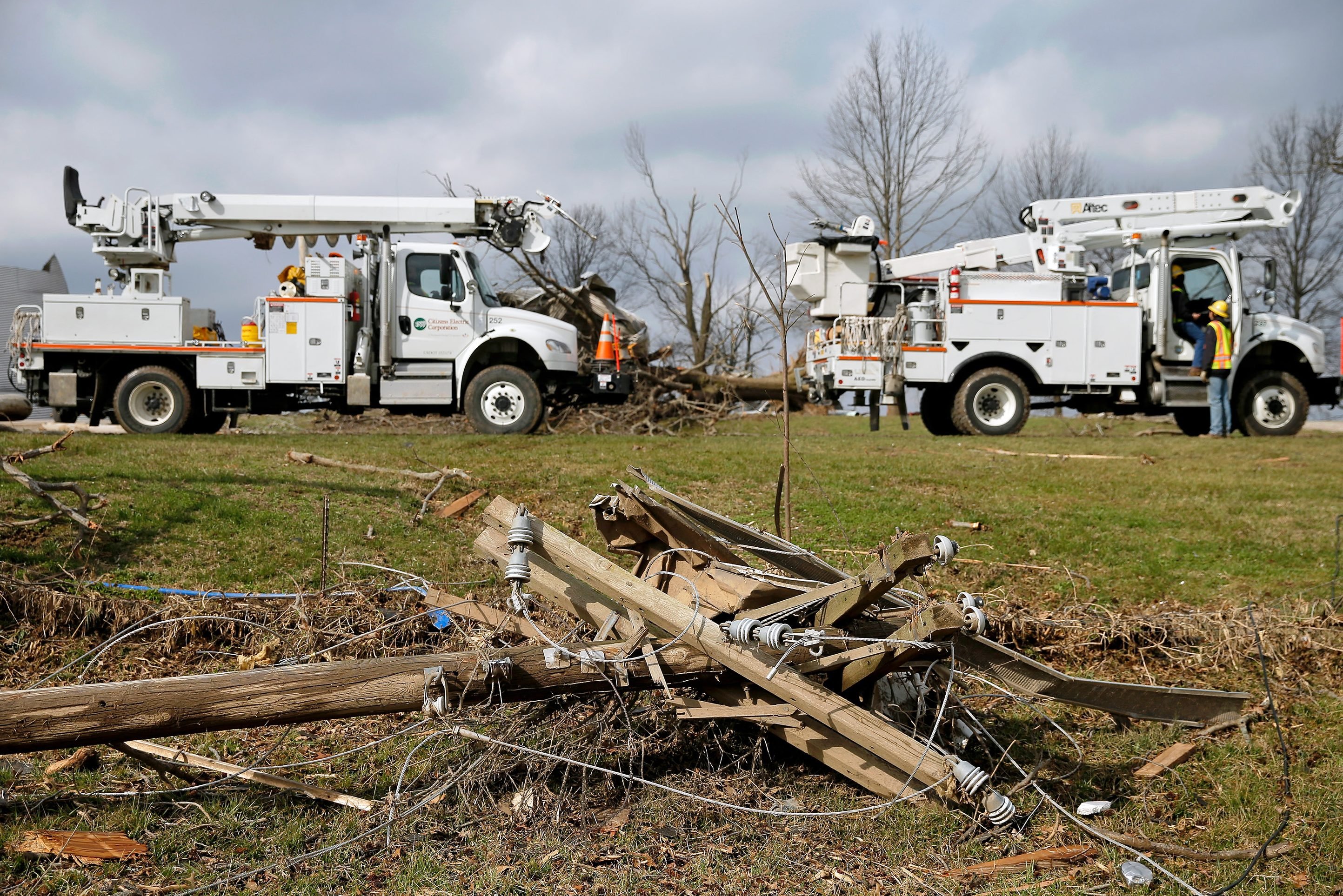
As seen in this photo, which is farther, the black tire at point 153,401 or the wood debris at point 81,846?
the black tire at point 153,401

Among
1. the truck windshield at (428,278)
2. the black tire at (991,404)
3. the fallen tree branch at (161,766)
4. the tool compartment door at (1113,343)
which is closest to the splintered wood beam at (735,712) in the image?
the fallen tree branch at (161,766)

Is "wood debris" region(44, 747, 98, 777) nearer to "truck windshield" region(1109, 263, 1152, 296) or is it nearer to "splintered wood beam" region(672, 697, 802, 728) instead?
"splintered wood beam" region(672, 697, 802, 728)

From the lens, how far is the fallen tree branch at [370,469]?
878 centimetres

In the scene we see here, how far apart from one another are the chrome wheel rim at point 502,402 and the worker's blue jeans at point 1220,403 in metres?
10.0

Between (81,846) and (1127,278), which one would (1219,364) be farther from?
(81,846)

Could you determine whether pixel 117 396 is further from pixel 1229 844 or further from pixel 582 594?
pixel 1229 844

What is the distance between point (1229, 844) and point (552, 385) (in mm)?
11167

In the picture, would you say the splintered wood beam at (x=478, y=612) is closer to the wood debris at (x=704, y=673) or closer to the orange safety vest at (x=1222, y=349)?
the wood debris at (x=704, y=673)

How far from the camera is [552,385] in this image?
14.0 meters

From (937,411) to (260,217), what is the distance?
10.3 metres

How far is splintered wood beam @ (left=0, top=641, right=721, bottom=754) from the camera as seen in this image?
3.38m

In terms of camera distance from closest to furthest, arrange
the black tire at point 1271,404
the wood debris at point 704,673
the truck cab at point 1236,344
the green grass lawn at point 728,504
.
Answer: the wood debris at point 704,673 < the green grass lawn at point 728,504 < the truck cab at point 1236,344 < the black tire at point 1271,404

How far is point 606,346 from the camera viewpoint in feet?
46.2

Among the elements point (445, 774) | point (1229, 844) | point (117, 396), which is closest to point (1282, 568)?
point (1229, 844)
